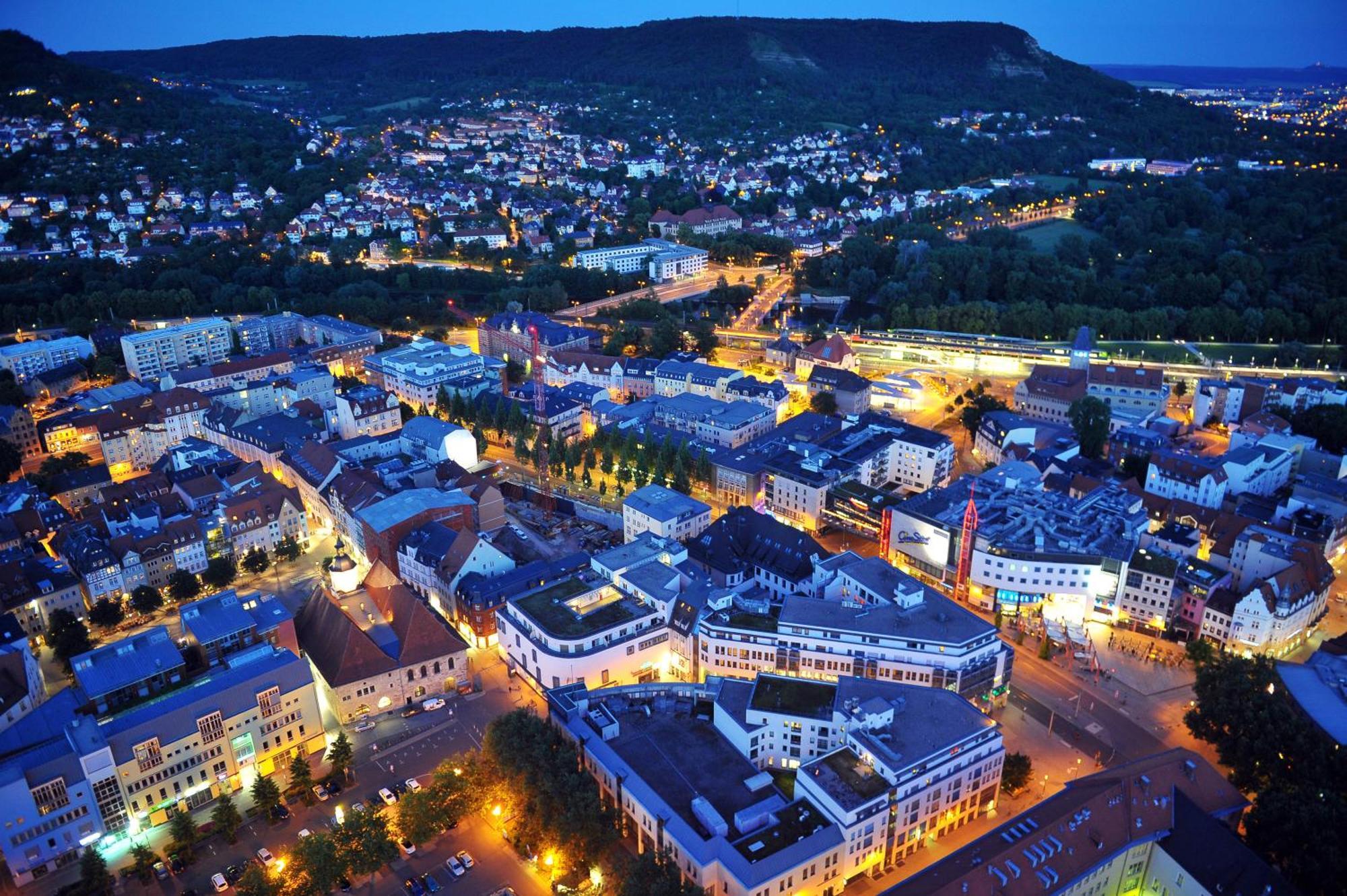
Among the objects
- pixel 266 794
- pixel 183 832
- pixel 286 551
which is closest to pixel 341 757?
pixel 266 794

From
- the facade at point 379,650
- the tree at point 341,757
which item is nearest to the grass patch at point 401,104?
the facade at point 379,650

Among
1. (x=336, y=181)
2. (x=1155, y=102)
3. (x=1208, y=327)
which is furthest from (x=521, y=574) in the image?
(x=1155, y=102)

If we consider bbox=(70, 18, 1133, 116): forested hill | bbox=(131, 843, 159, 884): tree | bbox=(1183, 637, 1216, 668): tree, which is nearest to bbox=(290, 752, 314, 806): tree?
bbox=(131, 843, 159, 884): tree

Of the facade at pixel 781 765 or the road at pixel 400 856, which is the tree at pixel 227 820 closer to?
the road at pixel 400 856

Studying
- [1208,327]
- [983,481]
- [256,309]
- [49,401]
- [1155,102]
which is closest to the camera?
[983,481]

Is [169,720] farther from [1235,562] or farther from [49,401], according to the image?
[49,401]

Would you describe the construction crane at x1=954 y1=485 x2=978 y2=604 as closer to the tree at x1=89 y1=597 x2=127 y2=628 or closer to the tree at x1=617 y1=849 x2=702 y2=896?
the tree at x1=617 y1=849 x2=702 y2=896
